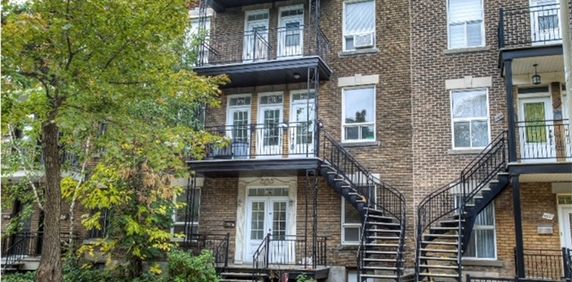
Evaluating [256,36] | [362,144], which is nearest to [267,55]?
[256,36]

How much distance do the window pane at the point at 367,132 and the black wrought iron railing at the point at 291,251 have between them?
3158 millimetres

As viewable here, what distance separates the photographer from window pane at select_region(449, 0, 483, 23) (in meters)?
14.6

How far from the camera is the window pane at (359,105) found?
14984 millimetres

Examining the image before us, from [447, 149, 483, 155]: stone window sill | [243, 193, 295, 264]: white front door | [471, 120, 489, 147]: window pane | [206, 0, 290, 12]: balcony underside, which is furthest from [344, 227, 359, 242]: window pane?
[206, 0, 290, 12]: balcony underside

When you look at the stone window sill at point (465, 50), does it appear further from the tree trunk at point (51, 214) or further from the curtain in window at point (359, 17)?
the tree trunk at point (51, 214)

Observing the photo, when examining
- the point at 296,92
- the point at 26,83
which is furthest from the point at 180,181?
the point at 26,83

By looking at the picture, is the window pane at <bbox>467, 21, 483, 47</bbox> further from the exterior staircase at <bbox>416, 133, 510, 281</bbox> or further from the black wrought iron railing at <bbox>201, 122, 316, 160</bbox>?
the black wrought iron railing at <bbox>201, 122, 316, 160</bbox>

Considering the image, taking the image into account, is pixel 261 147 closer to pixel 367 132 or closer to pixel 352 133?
pixel 352 133

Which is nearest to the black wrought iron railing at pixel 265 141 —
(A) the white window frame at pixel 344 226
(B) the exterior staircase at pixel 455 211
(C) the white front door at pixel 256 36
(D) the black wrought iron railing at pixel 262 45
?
(A) the white window frame at pixel 344 226

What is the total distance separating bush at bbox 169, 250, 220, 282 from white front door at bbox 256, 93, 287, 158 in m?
3.84

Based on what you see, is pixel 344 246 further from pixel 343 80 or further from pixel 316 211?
pixel 343 80

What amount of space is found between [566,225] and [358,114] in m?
6.17

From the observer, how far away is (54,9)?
8.70 meters

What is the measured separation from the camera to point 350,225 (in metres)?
14.4
